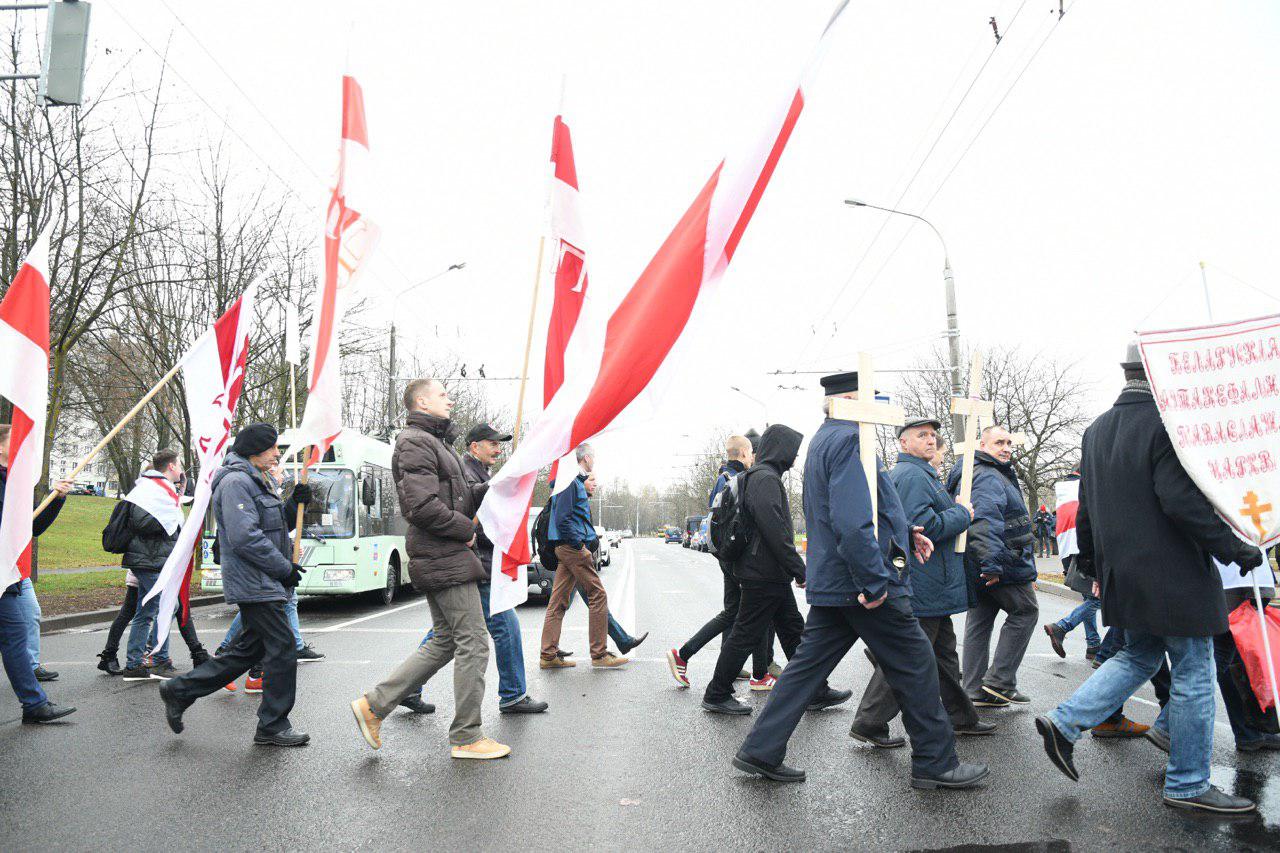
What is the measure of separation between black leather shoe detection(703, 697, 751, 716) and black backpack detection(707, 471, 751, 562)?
94 cm

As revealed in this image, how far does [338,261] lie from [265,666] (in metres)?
2.55

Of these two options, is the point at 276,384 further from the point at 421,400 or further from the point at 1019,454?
the point at 1019,454

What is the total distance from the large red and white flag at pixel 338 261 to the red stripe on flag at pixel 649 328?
221cm

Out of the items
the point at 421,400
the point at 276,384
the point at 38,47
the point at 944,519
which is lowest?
the point at 944,519

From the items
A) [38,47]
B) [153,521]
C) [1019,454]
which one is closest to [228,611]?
[153,521]

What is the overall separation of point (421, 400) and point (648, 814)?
8.45 ft

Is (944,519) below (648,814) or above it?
above

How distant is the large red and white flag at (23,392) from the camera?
5.47 metres

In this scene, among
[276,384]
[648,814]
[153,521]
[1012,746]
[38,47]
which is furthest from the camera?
[276,384]

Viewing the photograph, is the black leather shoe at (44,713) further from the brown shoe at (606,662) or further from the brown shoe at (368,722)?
the brown shoe at (606,662)

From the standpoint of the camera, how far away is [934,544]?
531 cm

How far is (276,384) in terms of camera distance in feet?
71.3

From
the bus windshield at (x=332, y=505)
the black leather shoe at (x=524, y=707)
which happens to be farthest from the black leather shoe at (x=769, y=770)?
the bus windshield at (x=332, y=505)

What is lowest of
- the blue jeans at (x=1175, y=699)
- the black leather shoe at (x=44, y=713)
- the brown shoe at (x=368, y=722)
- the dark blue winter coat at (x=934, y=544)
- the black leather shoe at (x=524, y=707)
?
the black leather shoe at (x=524, y=707)
